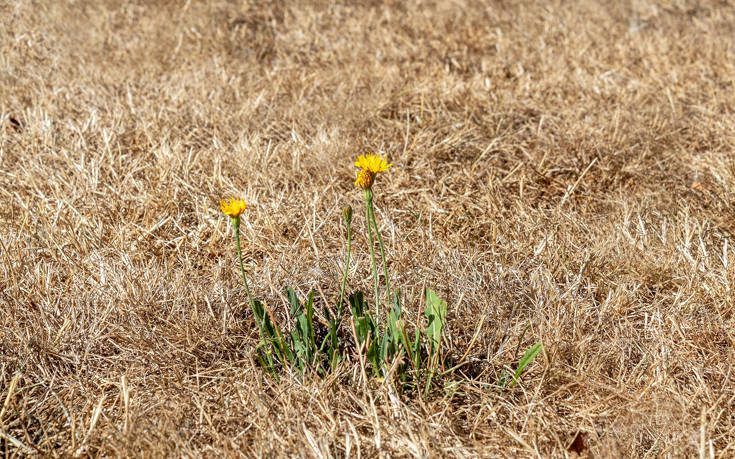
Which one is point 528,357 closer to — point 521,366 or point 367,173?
point 521,366

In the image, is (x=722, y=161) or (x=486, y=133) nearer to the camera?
(x=722, y=161)

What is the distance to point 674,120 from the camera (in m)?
2.94

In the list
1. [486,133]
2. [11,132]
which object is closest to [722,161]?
[486,133]

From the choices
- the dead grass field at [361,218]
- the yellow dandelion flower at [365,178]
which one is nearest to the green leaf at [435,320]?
the dead grass field at [361,218]

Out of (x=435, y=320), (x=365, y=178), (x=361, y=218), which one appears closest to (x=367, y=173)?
(x=365, y=178)

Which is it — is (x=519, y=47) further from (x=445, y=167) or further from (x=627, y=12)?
(x=445, y=167)

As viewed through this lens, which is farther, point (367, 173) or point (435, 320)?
point (435, 320)

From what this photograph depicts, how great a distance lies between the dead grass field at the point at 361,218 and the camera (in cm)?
149

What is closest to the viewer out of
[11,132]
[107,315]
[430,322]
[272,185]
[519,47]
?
[430,322]

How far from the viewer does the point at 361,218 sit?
7.55ft

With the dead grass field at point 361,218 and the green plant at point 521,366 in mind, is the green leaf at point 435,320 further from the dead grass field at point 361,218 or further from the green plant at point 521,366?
the green plant at point 521,366

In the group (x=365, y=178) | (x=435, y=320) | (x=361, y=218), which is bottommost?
(x=361, y=218)

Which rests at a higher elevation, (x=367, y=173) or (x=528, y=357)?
(x=367, y=173)

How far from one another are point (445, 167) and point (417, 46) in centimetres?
138
